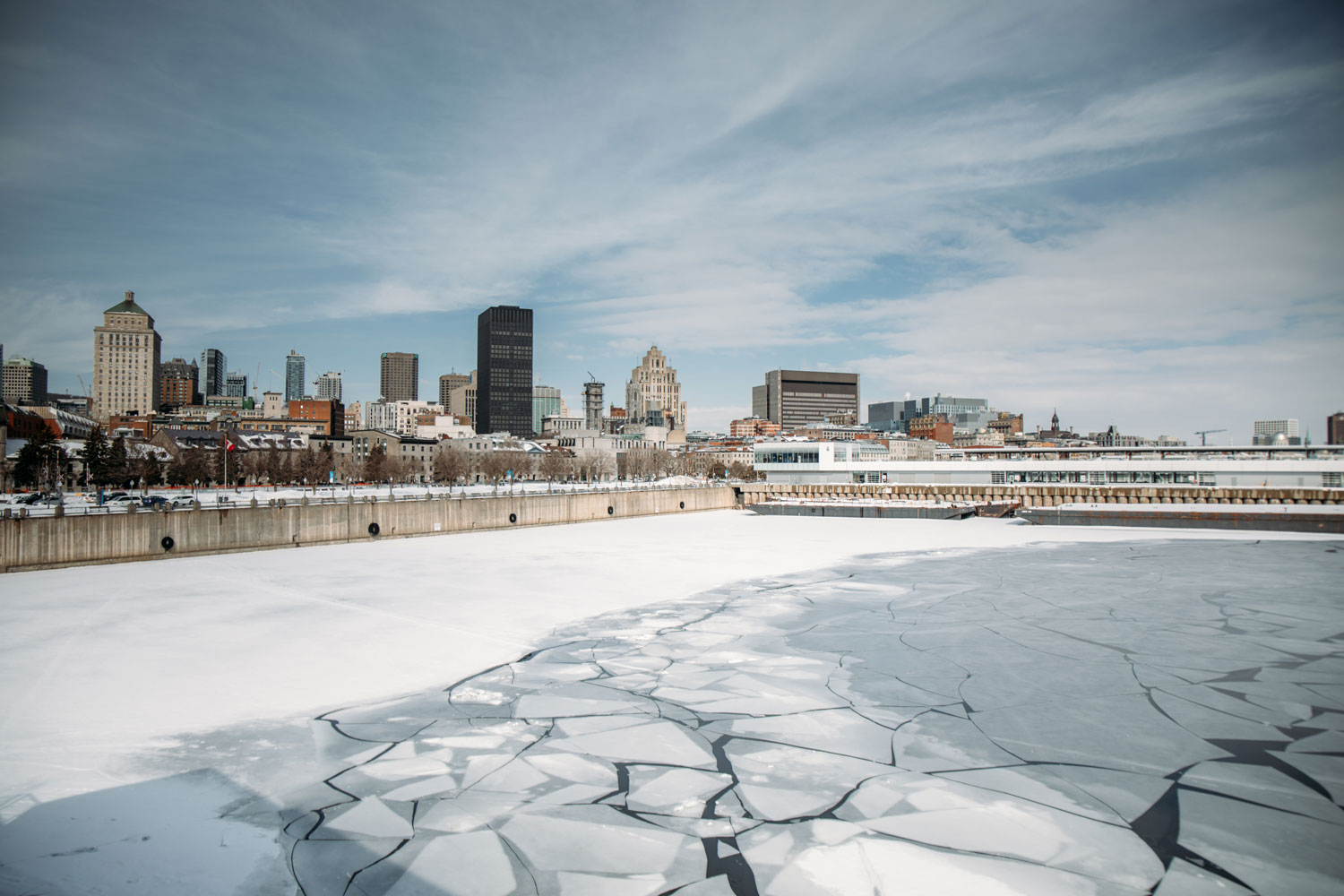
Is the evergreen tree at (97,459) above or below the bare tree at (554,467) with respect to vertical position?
above

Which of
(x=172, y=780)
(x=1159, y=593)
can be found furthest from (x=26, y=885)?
(x=1159, y=593)

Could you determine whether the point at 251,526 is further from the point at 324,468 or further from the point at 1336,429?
the point at 1336,429

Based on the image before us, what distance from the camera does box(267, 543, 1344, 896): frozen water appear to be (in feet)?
25.4

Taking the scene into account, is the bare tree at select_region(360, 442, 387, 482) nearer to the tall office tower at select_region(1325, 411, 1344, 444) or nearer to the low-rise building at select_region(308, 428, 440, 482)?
the low-rise building at select_region(308, 428, 440, 482)

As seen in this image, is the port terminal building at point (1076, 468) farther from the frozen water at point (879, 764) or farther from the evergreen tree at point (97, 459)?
the evergreen tree at point (97, 459)

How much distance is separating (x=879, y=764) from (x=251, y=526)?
36.8 metres

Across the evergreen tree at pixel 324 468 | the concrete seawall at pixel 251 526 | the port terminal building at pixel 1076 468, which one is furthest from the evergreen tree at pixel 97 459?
the port terminal building at pixel 1076 468

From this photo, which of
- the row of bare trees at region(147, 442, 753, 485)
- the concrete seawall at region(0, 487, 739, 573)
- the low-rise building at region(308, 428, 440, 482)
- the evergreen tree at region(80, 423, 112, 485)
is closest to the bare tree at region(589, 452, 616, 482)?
the row of bare trees at region(147, 442, 753, 485)

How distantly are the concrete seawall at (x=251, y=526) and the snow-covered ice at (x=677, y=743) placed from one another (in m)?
9.77

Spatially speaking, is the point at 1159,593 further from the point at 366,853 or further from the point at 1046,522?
the point at 1046,522

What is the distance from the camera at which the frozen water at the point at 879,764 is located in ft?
25.4

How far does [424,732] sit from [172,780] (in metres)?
3.27

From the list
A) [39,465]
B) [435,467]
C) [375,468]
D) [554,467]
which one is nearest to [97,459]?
[39,465]

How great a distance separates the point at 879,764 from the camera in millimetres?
10344
